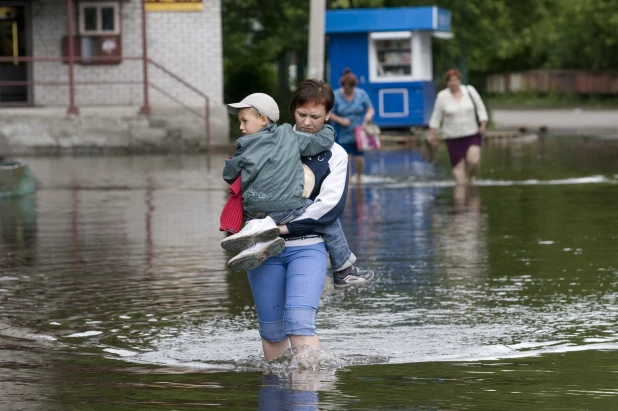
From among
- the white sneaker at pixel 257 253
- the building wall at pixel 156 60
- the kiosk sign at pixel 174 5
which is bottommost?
the white sneaker at pixel 257 253

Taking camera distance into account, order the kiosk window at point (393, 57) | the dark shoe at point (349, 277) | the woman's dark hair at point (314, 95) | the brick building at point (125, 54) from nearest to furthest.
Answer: the woman's dark hair at point (314, 95) < the dark shoe at point (349, 277) < the brick building at point (125, 54) < the kiosk window at point (393, 57)

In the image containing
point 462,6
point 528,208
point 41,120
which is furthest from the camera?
point 462,6

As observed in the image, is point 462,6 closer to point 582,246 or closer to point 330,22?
point 330,22

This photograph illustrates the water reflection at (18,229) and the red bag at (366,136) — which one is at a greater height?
the red bag at (366,136)

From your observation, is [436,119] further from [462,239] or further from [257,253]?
[257,253]

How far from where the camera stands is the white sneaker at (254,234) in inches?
265

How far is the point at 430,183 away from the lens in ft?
67.1

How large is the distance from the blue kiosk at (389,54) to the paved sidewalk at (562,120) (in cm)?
596

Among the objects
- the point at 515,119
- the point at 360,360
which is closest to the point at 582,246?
the point at 360,360

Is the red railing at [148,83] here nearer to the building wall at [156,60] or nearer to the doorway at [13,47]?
the building wall at [156,60]

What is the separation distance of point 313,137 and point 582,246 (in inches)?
239

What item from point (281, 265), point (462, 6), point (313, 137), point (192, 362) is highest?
point (462, 6)

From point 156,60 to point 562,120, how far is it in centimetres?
1939

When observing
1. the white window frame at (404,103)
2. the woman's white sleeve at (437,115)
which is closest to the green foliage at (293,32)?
the white window frame at (404,103)
